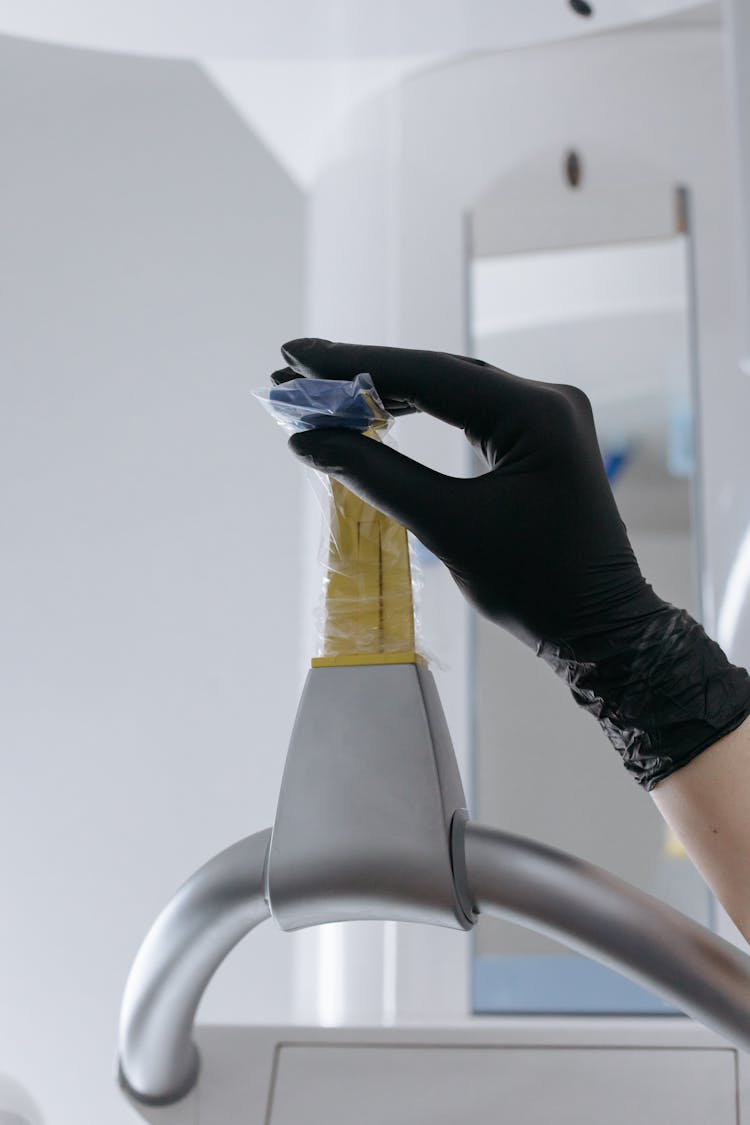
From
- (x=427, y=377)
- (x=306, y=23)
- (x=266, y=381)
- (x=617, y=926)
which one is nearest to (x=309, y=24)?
(x=306, y=23)

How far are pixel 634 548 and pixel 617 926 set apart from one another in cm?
76

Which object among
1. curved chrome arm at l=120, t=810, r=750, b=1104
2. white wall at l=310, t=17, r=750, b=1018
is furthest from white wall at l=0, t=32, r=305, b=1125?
curved chrome arm at l=120, t=810, r=750, b=1104

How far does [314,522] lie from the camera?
1281mm

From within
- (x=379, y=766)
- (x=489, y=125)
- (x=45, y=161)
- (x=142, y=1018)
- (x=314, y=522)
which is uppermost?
(x=45, y=161)

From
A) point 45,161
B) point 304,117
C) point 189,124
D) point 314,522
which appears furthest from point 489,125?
point 45,161

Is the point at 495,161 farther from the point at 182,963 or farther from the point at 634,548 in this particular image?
the point at 182,963

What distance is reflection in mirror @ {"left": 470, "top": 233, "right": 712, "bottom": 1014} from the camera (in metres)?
1.11

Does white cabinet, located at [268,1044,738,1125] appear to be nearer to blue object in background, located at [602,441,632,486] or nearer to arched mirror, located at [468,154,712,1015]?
arched mirror, located at [468,154,712,1015]

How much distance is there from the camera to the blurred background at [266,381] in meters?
1.09

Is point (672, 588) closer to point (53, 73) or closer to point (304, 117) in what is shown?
point (304, 117)

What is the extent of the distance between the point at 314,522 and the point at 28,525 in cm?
51

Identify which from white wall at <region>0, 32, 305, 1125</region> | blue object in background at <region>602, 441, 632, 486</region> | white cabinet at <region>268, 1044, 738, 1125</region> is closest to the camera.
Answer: white cabinet at <region>268, 1044, 738, 1125</region>

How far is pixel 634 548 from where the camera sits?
121cm

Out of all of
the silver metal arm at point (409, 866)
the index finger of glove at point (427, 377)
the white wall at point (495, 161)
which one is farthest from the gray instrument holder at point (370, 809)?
the white wall at point (495, 161)
